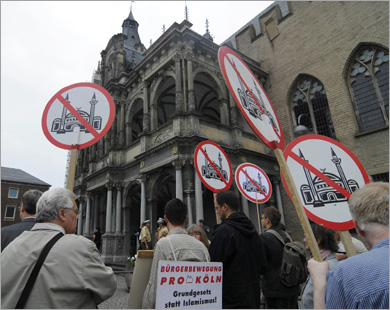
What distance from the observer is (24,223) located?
2.39 meters

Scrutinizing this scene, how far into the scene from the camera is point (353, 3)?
13461mm

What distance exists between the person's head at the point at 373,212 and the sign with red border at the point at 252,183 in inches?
209

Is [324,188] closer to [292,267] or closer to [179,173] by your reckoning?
[292,267]

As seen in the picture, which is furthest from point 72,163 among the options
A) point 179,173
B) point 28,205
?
point 179,173

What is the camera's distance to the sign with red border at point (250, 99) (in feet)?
7.57

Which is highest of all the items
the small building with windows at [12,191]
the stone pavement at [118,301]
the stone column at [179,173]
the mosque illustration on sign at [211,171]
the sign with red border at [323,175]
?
Result: the small building with windows at [12,191]

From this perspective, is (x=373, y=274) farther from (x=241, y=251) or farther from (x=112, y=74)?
(x=112, y=74)

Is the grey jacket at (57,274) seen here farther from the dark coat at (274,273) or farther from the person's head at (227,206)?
the dark coat at (274,273)

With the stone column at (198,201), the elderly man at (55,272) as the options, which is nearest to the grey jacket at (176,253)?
the elderly man at (55,272)

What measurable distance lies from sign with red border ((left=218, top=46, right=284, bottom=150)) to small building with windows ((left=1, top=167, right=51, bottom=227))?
44711mm

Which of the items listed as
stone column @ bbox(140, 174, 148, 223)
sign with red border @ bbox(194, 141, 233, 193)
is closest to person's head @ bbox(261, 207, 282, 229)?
sign with red border @ bbox(194, 141, 233, 193)

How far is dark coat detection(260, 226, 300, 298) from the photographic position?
317 centimetres

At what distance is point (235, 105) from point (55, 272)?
44.0ft

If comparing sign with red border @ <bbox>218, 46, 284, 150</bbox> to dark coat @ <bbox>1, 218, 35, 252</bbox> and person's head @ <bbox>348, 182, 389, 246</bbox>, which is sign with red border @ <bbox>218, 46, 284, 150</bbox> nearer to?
person's head @ <bbox>348, 182, 389, 246</bbox>
